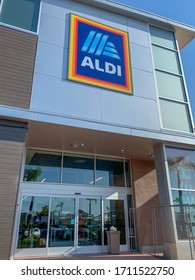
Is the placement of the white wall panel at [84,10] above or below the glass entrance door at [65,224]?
above

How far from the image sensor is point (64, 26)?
8.84 meters

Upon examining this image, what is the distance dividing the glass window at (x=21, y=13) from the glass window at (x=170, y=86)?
550 centimetres

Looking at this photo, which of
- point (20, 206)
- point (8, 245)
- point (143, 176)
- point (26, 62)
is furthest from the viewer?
point (143, 176)

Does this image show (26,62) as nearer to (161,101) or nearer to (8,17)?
(8,17)

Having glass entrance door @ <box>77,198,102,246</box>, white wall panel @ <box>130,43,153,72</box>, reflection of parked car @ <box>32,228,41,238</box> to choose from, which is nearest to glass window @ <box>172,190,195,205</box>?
glass entrance door @ <box>77,198,102,246</box>

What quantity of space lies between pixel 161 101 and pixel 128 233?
5.82 m

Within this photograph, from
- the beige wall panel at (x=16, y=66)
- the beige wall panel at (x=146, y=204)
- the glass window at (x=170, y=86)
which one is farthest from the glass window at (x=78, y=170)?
the glass window at (x=170, y=86)

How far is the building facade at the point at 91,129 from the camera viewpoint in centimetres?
736

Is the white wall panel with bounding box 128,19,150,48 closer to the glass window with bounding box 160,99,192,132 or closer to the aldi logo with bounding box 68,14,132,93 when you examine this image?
the aldi logo with bounding box 68,14,132,93

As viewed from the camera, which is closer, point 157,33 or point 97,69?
point 97,69

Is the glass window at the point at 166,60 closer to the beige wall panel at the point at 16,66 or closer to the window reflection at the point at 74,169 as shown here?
the window reflection at the point at 74,169

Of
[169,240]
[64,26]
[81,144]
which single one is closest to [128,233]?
[169,240]

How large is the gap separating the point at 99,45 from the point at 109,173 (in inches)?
221

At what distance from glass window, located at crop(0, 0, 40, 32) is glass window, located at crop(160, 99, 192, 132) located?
5.91 meters
